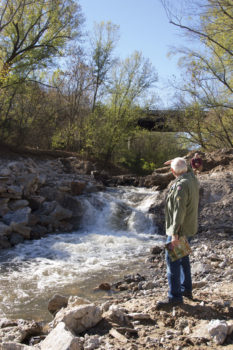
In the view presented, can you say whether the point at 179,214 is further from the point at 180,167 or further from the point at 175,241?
the point at 180,167

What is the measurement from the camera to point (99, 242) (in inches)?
382

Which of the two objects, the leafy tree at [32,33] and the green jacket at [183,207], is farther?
the leafy tree at [32,33]

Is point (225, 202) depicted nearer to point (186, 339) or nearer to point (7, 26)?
point (186, 339)

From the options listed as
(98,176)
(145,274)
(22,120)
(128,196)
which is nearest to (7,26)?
(22,120)

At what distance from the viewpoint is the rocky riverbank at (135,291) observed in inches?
125

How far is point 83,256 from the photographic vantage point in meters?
8.23

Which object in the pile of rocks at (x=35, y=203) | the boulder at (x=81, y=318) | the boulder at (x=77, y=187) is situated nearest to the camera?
the boulder at (x=81, y=318)

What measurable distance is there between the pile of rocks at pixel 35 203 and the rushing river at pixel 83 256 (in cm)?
39

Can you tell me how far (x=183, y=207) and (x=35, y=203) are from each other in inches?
331

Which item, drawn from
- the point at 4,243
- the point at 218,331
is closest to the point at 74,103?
the point at 4,243

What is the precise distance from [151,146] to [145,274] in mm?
20315

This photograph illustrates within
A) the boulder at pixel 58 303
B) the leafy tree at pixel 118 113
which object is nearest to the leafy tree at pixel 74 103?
the leafy tree at pixel 118 113

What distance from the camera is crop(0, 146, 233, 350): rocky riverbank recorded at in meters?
3.17

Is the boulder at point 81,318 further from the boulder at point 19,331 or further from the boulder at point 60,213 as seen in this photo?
the boulder at point 60,213
